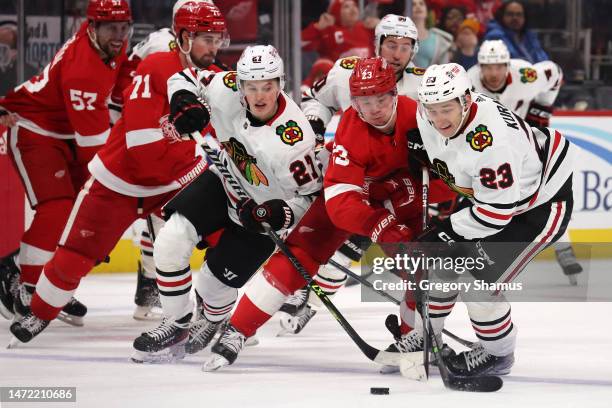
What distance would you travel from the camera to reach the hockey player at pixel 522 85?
625cm

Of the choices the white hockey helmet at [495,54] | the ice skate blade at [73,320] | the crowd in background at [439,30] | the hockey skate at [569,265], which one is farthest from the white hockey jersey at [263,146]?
the crowd in background at [439,30]

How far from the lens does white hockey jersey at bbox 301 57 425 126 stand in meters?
4.70

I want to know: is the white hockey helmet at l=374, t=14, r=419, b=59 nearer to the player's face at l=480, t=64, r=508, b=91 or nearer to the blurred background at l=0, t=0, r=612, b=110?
the player's face at l=480, t=64, r=508, b=91

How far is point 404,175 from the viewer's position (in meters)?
4.06

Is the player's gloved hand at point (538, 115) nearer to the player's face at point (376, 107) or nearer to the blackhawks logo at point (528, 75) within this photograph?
the blackhawks logo at point (528, 75)

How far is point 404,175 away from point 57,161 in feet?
4.98

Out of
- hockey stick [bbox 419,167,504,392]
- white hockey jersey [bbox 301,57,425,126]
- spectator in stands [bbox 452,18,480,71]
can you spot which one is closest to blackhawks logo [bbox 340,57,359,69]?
white hockey jersey [bbox 301,57,425,126]

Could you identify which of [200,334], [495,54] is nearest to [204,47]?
[200,334]

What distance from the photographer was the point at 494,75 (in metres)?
6.27

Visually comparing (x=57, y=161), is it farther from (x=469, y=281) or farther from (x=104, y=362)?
(x=469, y=281)

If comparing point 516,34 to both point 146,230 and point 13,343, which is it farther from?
point 13,343

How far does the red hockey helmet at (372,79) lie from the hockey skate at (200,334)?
980 mm

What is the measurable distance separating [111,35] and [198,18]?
1.79 feet

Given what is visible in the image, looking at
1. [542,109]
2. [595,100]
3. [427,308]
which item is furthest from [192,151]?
[595,100]
